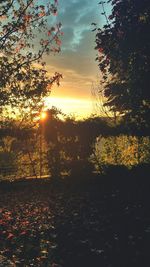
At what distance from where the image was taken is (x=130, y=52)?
59.7ft

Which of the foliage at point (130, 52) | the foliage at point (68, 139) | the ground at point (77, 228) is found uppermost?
the foliage at point (130, 52)

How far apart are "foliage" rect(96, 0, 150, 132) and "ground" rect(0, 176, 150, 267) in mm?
3801

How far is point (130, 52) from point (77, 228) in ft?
31.0

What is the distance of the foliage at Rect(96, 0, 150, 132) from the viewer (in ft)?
58.6

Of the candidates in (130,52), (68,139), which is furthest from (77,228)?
(68,139)

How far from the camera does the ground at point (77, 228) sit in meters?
8.15

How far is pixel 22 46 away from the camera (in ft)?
55.6

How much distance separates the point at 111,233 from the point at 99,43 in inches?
438

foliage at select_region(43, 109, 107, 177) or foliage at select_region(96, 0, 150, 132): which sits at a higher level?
foliage at select_region(96, 0, 150, 132)

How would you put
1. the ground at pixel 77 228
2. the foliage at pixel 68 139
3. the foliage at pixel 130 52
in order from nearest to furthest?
the ground at pixel 77 228, the foliage at pixel 130 52, the foliage at pixel 68 139

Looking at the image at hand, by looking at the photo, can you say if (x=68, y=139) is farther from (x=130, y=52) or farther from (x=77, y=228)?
(x=77, y=228)

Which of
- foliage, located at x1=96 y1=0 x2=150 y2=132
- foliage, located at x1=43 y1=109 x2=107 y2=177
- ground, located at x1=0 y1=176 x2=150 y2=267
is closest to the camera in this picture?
ground, located at x1=0 y1=176 x2=150 y2=267

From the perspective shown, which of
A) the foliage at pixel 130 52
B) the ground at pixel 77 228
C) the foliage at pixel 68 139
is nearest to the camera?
the ground at pixel 77 228

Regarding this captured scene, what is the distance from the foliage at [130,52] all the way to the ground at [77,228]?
3.80 metres
